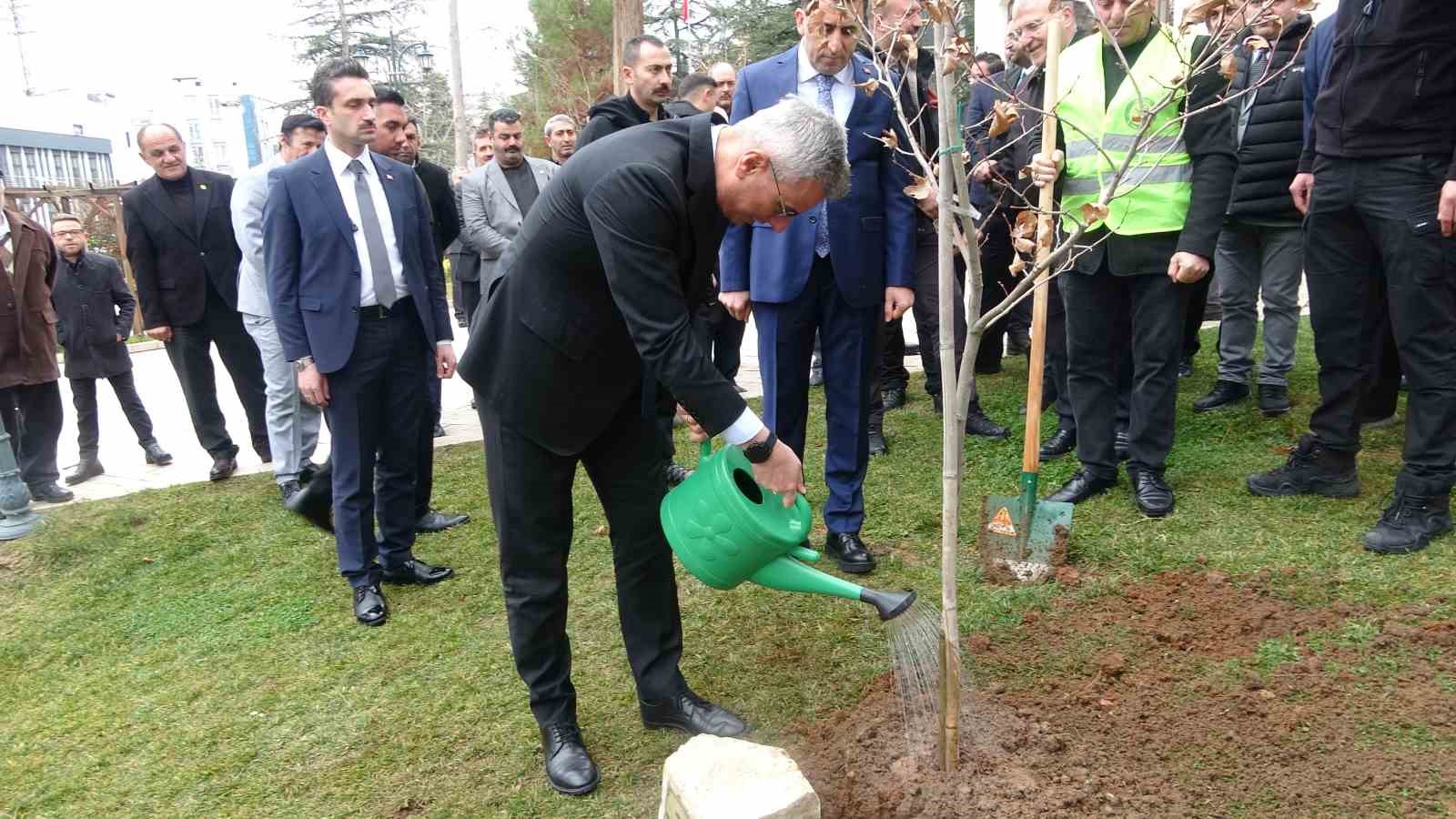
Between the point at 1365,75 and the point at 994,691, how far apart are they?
258cm

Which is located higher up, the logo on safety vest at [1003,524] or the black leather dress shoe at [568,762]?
the logo on safety vest at [1003,524]

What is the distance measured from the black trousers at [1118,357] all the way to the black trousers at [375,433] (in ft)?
9.16

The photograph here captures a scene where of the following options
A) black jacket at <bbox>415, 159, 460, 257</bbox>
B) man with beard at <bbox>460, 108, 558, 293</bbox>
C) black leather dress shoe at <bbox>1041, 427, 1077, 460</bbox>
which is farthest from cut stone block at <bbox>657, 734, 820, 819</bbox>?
man with beard at <bbox>460, 108, 558, 293</bbox>

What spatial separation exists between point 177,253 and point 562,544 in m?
4.32

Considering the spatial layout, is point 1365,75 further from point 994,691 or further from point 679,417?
point 679,417

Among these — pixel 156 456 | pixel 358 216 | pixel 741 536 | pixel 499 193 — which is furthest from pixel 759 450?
pixel 156 456

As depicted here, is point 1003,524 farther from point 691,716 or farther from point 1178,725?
point 691,716

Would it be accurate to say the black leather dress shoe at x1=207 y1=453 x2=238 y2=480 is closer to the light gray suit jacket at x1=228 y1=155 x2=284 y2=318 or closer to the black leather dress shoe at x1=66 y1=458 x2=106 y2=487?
the black leather dress shoe at x1=66 y1=458 x2=106 y2=487

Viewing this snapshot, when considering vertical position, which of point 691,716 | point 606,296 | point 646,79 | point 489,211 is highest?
point 646,79

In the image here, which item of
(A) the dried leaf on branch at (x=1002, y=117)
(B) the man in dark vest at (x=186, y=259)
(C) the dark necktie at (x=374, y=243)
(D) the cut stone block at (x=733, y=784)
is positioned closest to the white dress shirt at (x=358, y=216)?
(C) the dark necktie at (x=374, y=243)

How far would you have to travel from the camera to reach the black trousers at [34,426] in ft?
19.9

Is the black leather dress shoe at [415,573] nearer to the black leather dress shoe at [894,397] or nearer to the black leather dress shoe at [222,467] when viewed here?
the black leather dress shoe at [222,467]

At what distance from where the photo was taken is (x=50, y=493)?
6.04 meters

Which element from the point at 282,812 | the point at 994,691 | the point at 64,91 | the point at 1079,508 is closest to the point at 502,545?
the point at 282,812
